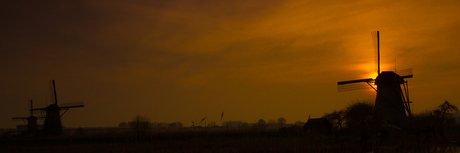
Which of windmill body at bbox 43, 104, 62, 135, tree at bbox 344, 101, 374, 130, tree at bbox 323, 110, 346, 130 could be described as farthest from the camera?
windmill body at bbox 43, 104, 62, 135

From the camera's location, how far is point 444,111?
45719mm

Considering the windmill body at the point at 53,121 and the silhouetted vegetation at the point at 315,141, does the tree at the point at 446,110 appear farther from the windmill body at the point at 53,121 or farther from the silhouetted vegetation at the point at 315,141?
the windmill body at the point at 53,121

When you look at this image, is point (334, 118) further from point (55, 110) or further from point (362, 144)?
point (55, 110)

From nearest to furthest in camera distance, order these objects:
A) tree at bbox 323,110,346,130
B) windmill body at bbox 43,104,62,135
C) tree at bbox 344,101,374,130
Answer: tree at bbox 344,101,374,130 < tree at bbox 323,110,346,130 < windmill body at bbox 43,104,62,135

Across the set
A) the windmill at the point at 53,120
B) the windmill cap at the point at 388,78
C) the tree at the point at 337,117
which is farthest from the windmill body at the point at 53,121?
the windmill cap at the point at 388,78

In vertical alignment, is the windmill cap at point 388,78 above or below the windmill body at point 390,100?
above

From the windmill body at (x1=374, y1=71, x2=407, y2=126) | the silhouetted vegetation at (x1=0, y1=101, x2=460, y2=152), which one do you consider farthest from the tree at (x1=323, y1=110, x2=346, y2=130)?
the windmill body at (x1=374, y1=71, x2=407, y2=126)

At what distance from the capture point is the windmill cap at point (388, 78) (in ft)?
139

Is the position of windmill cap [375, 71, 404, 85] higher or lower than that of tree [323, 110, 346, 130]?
higher

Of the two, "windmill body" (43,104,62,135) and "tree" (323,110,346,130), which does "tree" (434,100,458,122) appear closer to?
"tree" (323,110,346,130)

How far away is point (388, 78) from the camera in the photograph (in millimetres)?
42531

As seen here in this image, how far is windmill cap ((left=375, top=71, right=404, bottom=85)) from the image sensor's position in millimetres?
42312

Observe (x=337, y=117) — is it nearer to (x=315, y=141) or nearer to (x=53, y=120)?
(x=315, y=141)

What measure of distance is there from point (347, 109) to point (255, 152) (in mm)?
27951
